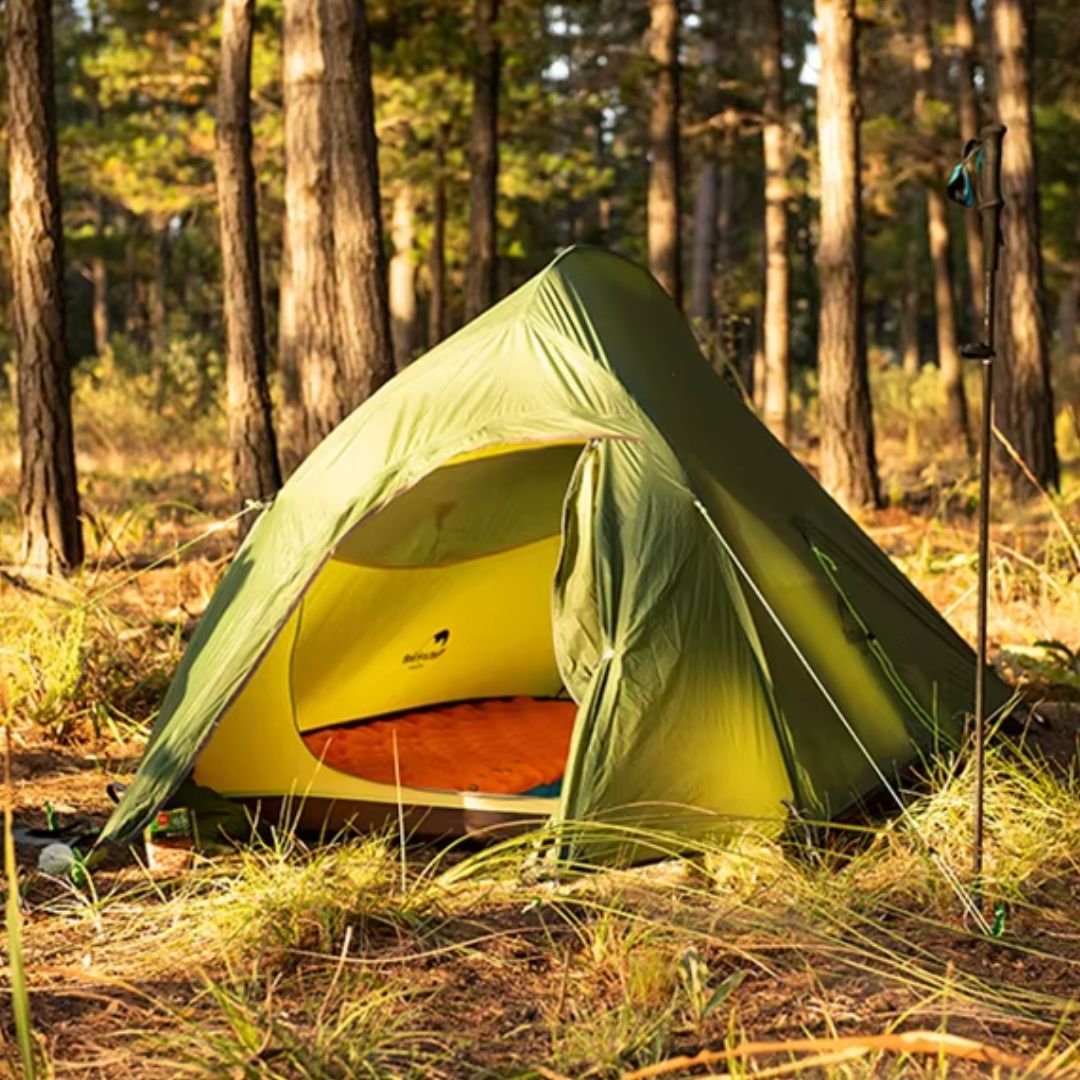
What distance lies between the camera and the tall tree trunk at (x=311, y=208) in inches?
363

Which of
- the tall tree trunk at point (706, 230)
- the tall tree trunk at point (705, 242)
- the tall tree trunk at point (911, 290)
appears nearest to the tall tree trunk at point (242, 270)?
the tall tree trunk at point (706, 230)

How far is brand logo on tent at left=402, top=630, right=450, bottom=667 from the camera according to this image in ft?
23.2

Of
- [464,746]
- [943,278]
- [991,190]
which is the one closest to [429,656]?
[464,746]

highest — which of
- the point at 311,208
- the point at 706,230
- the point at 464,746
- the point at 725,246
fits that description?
the point at 311,208

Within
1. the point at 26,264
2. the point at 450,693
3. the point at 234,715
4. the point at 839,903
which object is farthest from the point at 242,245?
the point at 839,903

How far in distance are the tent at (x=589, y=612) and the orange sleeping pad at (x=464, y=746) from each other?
0.02 m

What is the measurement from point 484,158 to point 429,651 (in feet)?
36.1

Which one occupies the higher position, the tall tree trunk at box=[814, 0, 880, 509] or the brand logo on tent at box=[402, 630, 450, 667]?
the tall tree trunk at box=[814, 0, 880, 509]

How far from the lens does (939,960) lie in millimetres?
4078

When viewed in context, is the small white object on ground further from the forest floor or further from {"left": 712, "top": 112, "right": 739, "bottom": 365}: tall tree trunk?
{"left": 712, "top": 112, "right": 739, "bottom": 365}: tall tree trunk

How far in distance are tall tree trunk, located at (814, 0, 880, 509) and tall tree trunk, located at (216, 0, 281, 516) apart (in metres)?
4.14

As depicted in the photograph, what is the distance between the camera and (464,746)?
660 centimetres

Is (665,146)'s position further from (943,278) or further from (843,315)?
(943,278)

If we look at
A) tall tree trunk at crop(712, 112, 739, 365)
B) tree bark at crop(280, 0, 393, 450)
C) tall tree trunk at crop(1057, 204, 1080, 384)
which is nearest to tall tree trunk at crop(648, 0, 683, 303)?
tall tree trunk at crop(712, 112, 739, 365)
